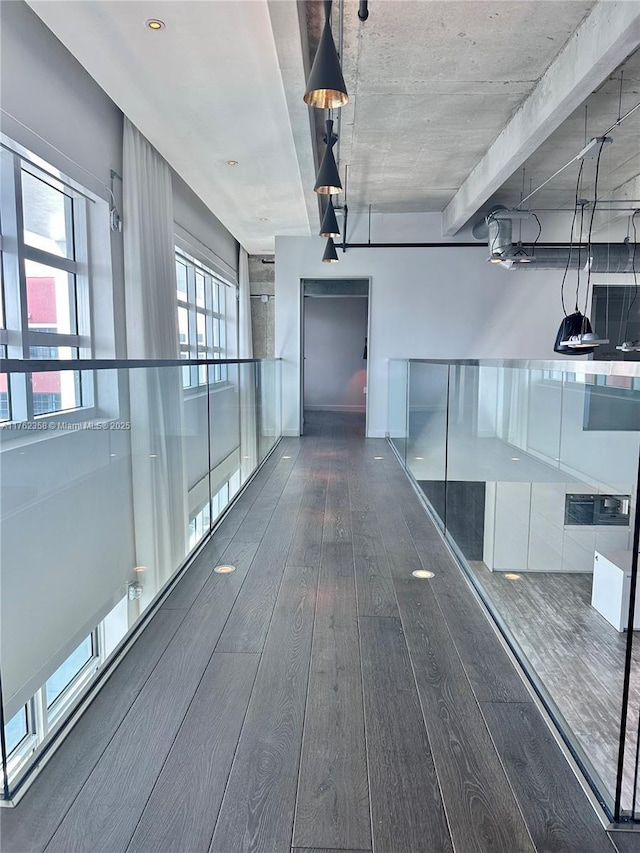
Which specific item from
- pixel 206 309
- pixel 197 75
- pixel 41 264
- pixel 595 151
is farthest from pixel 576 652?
pixel 206 309

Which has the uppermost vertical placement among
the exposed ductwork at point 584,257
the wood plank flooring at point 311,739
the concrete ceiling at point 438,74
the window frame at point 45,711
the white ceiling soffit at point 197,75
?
the concrete ceiling at point 438,74

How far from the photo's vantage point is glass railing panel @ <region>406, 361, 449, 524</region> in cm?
393

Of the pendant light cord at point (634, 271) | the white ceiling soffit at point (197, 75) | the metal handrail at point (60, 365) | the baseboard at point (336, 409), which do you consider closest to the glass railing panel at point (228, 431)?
the metal handrail at point (60, 365)

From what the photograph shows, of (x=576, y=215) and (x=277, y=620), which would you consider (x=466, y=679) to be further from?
(x=576, y=215)

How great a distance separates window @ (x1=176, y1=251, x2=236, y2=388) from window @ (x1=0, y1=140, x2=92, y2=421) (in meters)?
1.99

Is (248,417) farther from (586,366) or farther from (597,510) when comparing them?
(586,366)

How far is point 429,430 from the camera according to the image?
4.49m

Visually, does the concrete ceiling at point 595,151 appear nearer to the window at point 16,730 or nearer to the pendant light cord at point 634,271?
the pendant light cord at point 634,271

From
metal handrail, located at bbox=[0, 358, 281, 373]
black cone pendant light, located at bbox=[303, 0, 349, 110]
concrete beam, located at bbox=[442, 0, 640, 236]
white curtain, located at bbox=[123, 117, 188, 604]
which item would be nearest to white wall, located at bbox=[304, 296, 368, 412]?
concrete beam, located at bbox=[442, 0, 640, 236]

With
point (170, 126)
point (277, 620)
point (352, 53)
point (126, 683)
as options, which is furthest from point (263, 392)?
point (126, 683)

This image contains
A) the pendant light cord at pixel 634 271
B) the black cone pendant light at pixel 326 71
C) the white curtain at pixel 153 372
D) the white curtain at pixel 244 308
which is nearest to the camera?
the black cone pendant light at pixel 326 71

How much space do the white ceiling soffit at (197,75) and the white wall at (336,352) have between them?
6.55 m

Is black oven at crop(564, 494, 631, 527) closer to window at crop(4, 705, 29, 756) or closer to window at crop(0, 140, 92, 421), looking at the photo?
window at crop(4, 705, 29, 756)

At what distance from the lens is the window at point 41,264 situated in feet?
10.9
